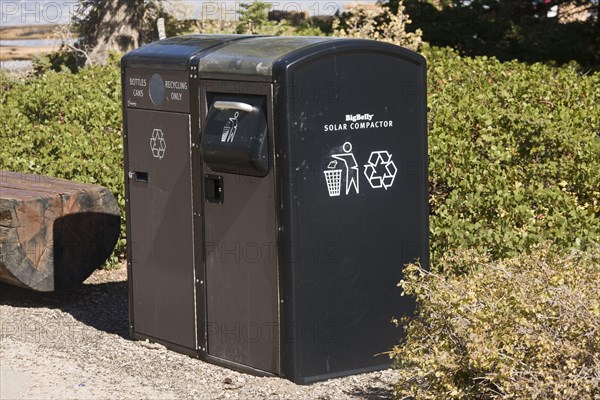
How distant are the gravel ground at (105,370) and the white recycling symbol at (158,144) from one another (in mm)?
1233

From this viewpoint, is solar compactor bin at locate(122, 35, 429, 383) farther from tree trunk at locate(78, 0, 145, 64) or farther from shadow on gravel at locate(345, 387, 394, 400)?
tree trunk at locate(78, 0, 145, 64)

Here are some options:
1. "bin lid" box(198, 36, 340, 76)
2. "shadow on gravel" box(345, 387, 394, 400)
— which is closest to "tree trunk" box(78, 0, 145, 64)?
"bin lid" box(198, 36, 340, 76)

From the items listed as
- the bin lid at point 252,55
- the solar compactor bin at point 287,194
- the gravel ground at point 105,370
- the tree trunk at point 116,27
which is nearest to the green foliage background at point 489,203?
the solar compactor bin at point 287,194

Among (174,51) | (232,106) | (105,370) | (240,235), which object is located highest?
(174,51)

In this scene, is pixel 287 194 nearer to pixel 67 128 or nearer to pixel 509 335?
pixel 509 335

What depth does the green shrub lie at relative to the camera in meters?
7.56

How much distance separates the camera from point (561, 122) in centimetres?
906

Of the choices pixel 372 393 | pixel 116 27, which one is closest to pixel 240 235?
pixel 372 393

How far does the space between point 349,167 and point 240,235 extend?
0.73 metres

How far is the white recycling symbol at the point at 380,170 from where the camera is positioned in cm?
624

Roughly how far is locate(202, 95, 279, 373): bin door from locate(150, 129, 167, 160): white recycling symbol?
443 mm

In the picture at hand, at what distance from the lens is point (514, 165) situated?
28.9ft

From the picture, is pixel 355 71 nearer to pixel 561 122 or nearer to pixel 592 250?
pixel 592 250

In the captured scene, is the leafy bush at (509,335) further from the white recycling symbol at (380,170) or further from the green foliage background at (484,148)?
the green foliage background at (484,148)
